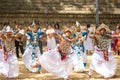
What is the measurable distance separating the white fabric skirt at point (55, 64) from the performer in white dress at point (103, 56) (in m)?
0.97

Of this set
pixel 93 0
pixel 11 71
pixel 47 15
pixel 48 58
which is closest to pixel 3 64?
pixel 11 71

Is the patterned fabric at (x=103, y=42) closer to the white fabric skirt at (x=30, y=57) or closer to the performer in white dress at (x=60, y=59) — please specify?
the performer in white dress at (x=60, y=59)

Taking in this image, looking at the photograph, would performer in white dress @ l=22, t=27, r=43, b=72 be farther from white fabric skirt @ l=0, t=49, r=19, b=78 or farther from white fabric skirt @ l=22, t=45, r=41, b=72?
white fabric skirt @ l=0, t=49, r=19, b=78

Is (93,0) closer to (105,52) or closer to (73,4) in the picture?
(73,4)

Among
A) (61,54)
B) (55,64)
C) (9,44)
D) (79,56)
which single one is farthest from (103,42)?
(9,44)

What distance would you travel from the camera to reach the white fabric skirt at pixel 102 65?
11.2m

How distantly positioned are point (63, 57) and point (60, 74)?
0.52 m

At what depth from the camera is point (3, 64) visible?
11.1 m

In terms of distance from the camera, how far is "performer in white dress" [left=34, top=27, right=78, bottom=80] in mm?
10586

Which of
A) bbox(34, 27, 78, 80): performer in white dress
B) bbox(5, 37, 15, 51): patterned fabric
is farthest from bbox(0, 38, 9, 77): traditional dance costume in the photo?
bbox(34, 27, 78, 80): performer in white dress

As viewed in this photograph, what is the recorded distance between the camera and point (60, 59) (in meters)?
10.7

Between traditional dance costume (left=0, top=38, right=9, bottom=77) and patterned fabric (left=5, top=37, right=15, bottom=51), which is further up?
patterned fabric (left=5, top=37, right=15, bottom=51)

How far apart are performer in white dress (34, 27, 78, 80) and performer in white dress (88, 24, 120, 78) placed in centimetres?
92

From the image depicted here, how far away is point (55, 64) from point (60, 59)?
8.6 inches
